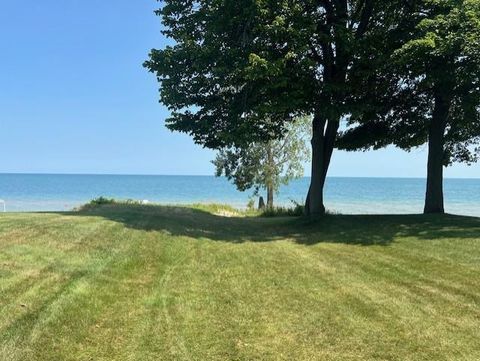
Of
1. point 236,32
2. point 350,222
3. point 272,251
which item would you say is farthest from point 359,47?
point 272,251

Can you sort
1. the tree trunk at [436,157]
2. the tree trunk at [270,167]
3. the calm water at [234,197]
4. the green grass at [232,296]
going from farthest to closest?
1. the calm water at [234,197]
2. the tree trunk at [270,167]
3. the tree trunk at [436,157]
4. the green grass at [232,296]

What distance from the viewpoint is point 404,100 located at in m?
20.2

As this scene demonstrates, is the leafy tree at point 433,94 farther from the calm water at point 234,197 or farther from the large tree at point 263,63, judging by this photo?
the calm water at point 234,197

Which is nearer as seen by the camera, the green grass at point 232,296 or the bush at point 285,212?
the green grass at point 232,296

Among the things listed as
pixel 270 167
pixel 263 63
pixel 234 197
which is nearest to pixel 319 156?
pixel 263 63

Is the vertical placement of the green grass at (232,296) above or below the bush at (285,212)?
below

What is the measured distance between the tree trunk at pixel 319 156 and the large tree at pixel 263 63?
4cm

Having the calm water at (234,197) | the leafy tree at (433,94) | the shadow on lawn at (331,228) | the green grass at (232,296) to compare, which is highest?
the leafy tree at (433,94)

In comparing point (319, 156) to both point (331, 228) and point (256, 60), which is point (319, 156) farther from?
point (256, 60)

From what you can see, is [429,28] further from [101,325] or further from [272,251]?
[101,325]

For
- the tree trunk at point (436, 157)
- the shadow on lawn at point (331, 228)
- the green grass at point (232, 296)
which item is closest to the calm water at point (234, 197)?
the tree trunk at point (436, 157)

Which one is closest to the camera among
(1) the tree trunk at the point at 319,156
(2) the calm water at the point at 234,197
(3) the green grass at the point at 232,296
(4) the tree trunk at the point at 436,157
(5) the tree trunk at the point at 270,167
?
(3) the green grass at the point at 232,296

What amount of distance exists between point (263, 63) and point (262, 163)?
65.4 feet

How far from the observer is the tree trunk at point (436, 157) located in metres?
18.9
